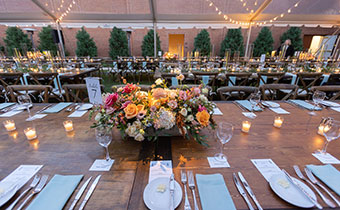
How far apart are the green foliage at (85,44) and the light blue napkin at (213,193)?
38.6 ft

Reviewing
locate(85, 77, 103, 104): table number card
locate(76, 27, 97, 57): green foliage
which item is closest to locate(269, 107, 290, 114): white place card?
locate(85, 77, 103, 104): table number card

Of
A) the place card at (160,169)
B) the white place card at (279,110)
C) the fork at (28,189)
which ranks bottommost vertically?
the fork at (28,189)

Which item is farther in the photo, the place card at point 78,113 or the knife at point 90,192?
the place card at point 78,113

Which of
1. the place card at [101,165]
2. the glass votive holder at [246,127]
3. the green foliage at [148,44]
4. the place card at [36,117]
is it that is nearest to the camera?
the place card at [101,165]

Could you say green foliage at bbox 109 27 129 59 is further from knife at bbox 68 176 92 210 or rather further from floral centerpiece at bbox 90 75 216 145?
knife at bbox 68 176 92 210

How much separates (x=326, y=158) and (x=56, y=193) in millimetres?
1446

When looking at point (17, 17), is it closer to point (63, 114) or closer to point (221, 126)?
point (63, 114)

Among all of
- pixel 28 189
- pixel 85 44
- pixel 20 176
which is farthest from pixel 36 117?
pixel 85 44

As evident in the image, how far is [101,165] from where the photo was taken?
872 millimetres

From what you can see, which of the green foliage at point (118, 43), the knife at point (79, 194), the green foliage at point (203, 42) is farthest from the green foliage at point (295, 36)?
the knife at point (79, 194)

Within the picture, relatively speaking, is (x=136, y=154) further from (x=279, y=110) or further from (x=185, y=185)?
(x=279, y=110)

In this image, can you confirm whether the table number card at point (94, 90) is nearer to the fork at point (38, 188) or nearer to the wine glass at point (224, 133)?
the fork at point (38, 188)

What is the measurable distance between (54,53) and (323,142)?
13585 millimetres

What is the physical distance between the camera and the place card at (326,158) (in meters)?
0.91
